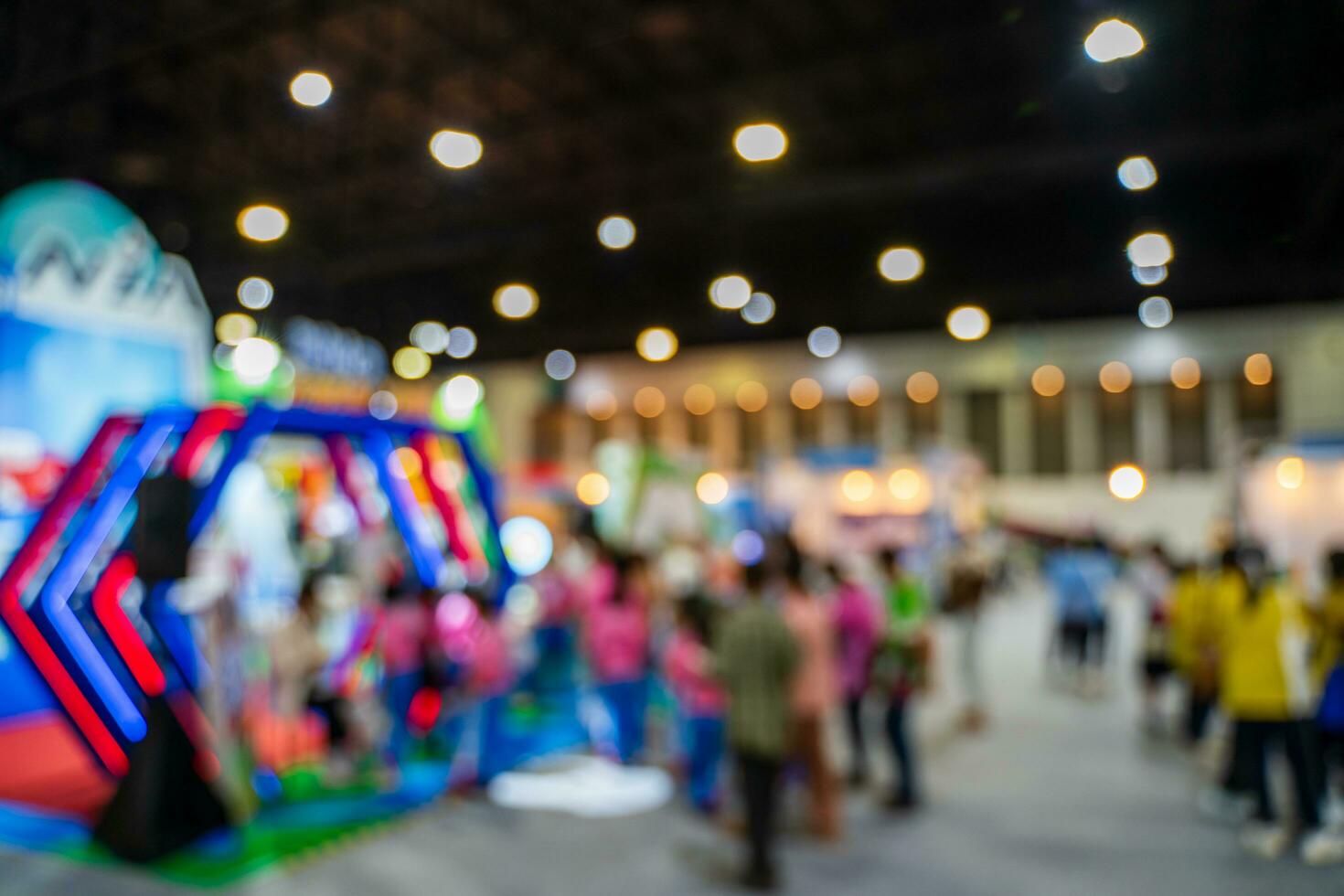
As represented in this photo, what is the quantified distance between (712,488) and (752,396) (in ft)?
33.3

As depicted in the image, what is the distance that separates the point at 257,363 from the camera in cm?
977

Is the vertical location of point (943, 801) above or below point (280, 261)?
below

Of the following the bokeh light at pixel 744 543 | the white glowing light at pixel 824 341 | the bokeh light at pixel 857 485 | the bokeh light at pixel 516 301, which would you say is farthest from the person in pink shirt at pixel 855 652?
the white glowing light at pixel 824 341

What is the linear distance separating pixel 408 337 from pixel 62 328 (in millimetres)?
11553

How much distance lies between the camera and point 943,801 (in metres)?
5.48

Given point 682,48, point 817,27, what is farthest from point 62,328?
point 817,27

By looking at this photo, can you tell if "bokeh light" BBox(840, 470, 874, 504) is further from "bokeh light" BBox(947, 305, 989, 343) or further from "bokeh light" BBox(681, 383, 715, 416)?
"bokeh light" BBox(681, 383, 715, 416)

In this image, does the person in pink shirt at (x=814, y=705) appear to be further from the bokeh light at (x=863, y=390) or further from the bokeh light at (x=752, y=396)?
the bokeh light at (x=752, y=396)

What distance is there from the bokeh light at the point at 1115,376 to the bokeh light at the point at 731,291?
9.40 meters

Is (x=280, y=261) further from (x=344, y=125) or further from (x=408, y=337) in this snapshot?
(x=344, y=125)

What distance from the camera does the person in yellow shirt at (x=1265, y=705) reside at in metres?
4.68

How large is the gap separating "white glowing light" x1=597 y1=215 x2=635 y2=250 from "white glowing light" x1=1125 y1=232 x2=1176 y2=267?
6491 mm

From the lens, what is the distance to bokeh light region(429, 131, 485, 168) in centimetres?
805

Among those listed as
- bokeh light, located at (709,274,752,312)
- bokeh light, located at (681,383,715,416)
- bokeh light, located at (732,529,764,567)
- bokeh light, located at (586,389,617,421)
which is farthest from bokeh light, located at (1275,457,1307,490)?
bokeh light, located at (586,389,617,421)
